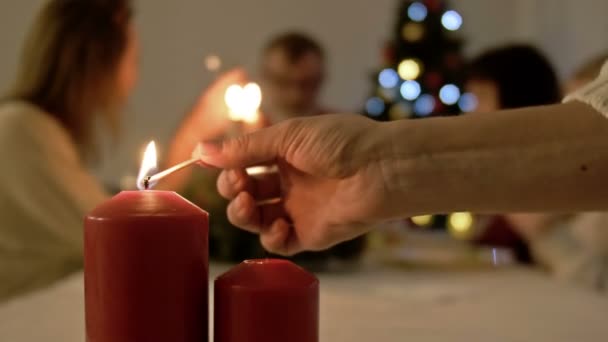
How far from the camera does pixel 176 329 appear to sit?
1.58 ft

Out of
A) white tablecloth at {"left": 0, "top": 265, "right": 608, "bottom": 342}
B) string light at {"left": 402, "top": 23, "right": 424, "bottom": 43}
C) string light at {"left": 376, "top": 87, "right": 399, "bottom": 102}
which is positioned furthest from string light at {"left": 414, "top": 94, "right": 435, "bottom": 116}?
white tablecloth at {"left": 0, "top": 265, "right": 608, "bottom": 342}

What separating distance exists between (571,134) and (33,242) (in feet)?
4.24

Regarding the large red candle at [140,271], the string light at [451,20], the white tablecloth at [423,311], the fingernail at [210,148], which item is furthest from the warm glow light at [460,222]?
the large red candle at [140,271]

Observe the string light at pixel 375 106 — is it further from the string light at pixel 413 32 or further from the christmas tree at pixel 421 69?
the string light at pixel 413 32

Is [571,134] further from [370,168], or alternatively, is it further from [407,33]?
[407,33]

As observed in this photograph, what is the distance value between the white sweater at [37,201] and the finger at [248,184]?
834 millimetres

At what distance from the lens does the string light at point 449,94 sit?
11.8 ft

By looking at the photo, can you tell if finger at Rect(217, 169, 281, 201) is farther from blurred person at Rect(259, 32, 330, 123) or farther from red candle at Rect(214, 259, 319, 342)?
blurred person at Rect(259, 32, 330, 123)

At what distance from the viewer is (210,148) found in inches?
25.2

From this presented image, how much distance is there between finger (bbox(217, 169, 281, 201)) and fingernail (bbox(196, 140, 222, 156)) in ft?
0.23

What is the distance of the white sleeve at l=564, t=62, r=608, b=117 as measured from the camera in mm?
614

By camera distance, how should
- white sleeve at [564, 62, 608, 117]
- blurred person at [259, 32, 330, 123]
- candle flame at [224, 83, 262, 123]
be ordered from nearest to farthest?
white sleeve at [564, 62, 608, 117] → candle flame at [224, 83, 262, 123] → blurred person at [259, 32, 330, 123]

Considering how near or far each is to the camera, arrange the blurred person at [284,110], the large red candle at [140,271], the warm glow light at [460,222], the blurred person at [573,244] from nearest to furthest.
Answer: the large red candle at [140,271]
the blurred person at [284,110]
the blurred person at [573,244]
the warm glow light at [460,222]

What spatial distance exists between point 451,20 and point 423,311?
3025mm
